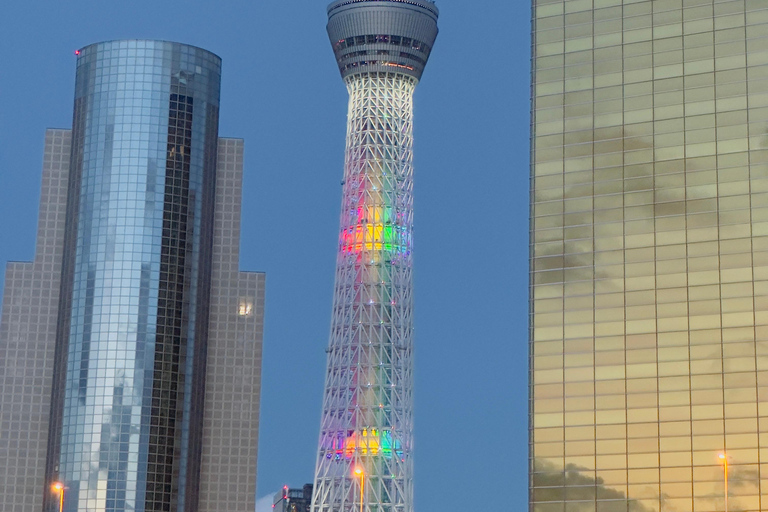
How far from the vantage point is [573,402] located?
159375 mm

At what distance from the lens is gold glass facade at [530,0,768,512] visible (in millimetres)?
153750

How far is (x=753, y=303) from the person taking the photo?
15475 centimetres

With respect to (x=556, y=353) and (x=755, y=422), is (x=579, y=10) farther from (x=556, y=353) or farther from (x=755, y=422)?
(x=755, y=422)

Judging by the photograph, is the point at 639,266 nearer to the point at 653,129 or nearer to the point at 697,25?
the point at 653,129

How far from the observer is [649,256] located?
161625 mm

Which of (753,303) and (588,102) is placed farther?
(588,102)

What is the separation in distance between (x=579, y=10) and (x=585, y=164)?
56.5 feet

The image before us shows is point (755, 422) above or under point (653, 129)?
under

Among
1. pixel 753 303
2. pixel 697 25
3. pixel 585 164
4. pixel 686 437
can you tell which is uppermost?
pixel 697 25

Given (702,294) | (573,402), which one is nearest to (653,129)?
(702,294)

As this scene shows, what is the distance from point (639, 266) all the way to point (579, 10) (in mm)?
29505

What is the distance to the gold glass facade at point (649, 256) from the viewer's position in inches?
6053

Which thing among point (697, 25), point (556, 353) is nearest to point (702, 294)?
point (556, 353)

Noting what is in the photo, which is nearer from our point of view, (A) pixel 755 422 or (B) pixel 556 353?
(A) pixel 755 422
